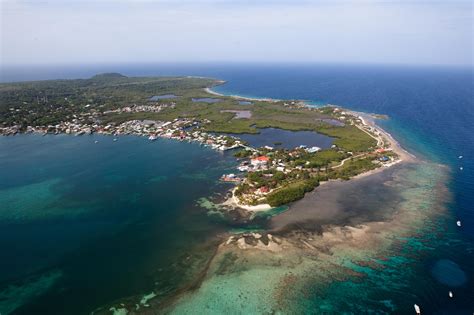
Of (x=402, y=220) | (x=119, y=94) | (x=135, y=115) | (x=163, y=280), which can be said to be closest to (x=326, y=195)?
(x=402, y=220)

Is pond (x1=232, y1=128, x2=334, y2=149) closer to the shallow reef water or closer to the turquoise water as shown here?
the turquoise water

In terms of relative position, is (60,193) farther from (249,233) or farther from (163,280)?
(249,233)

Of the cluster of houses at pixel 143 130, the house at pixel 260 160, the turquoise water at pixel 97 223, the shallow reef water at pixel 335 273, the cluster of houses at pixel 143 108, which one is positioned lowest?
the shallow reef water at pixel 335 273

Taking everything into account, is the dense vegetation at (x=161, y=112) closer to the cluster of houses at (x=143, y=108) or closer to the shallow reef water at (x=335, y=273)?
the cluster of houses at (x=143, y=108)

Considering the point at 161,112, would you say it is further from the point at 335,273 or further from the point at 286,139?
the point at 335,273

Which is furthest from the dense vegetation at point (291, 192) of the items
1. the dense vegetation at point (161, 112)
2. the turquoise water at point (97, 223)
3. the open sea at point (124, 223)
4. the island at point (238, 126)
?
the dense vegetation at point (161, 112)

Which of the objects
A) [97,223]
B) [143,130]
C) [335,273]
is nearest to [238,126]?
[143,130]
